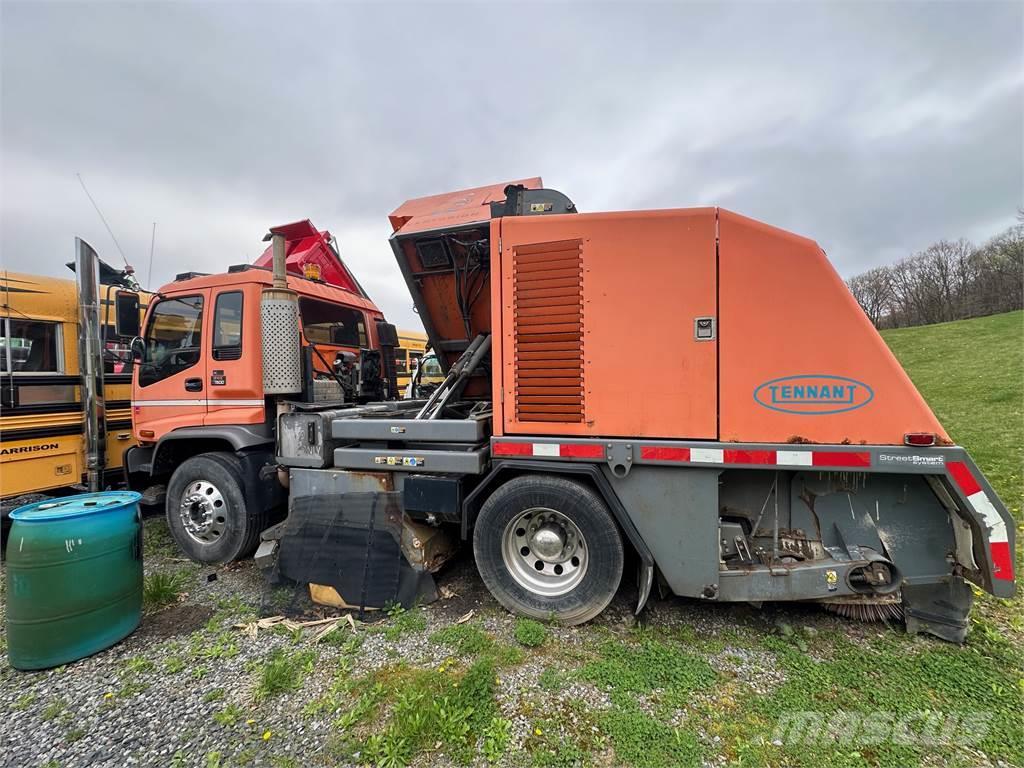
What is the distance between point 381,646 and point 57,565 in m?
2.17

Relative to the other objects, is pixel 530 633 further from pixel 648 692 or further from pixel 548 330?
pixel 548 330

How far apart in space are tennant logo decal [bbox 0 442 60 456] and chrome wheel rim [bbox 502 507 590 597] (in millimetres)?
5574

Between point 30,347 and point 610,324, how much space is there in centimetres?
641

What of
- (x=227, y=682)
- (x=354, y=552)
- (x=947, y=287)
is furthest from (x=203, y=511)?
(x=947, y=287)

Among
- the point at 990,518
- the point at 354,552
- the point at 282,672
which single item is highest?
the point at 990,518

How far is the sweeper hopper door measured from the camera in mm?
2873

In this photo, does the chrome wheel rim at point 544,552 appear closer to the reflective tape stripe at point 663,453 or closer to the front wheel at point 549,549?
the front wheel at point 549,549

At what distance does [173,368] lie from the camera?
178 inches

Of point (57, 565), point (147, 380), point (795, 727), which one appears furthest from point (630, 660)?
point (147, 380)

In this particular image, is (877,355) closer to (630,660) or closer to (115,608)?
(630,660)

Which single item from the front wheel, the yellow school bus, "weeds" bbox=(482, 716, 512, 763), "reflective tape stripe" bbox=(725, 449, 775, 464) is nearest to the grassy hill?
"reflective tape stripe" bbox=(725, 449, 775, 464)

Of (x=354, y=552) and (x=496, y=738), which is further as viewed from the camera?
(x=354, y=552)

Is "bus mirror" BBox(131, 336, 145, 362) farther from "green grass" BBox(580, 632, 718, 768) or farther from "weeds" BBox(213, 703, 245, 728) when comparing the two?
"green grass" BBox(580, 632, 718, 768)

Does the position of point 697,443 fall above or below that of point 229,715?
above
